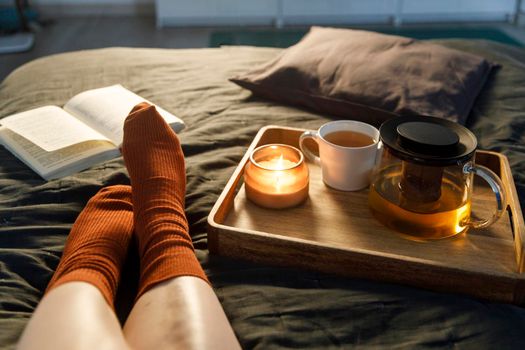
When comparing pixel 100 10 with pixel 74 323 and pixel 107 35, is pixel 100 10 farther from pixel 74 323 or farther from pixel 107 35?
pixel 74 323

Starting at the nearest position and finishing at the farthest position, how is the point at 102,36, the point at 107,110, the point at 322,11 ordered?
the point at 107,110, the point at 102,36, the point at 322,11

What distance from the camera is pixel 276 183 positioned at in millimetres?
701

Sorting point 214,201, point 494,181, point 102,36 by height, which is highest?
point 494,181

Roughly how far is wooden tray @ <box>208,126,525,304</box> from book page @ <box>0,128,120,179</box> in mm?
279

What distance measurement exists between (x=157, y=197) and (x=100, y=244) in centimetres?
10

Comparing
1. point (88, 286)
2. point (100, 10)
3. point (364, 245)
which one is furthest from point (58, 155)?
point (100, 10)

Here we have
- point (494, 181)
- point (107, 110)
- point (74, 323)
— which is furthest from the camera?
point (107, 110)

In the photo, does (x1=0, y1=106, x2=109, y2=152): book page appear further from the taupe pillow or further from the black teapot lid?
the black teapot lid

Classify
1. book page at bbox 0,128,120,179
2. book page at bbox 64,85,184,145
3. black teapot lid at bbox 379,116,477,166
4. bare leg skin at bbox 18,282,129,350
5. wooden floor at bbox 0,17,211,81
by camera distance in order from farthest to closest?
wooden floor at bbox 0,17,211,81 < book page at bbox 64,85,184,145 < book page at bbox 0,128,120,179 < black teapot lid at bbox 379,116,477,166 < bare leg skin at bbox 18,282,129,350

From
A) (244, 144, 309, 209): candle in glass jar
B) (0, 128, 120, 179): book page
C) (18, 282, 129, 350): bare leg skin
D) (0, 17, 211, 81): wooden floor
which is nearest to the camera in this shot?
(18, 282, 129, 350): bare leg skin

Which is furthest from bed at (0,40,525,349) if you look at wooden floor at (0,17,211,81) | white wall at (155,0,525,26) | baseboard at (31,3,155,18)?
baseboard at (31,3,155,18)

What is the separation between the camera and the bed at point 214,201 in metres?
0.54

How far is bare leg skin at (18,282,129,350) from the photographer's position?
1.55ft

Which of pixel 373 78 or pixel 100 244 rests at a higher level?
pixel 373 78
